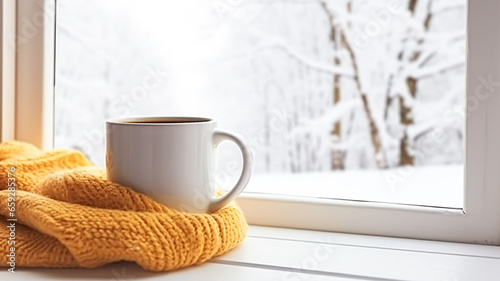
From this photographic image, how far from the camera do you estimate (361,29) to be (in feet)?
2.64

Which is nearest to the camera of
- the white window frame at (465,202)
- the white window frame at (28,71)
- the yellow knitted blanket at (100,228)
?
the yellow knitted blanket at (100,228)

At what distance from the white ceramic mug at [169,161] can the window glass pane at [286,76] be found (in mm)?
214

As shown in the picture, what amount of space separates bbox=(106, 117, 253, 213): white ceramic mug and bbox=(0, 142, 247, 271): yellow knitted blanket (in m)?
0.02

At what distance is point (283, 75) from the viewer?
849 millimetres

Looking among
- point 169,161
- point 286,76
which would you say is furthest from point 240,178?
point 286,76

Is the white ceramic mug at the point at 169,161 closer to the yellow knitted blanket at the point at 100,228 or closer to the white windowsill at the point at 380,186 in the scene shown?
the yellow knitted blanket at the point at 100,228

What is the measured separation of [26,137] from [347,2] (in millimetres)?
556

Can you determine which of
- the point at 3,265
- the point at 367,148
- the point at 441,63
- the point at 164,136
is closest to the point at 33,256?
the point at 3,265

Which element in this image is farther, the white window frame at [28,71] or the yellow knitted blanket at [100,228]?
the white window frame at [28,71]

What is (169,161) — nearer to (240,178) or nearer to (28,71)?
(240,178)

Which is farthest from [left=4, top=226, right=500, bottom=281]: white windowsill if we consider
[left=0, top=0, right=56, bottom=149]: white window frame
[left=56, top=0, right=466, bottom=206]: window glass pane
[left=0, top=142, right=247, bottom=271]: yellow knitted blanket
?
[left=0, top=0, right=56, bottom=149]: white window frame

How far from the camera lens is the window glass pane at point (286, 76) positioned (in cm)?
79

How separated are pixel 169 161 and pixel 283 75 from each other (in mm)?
290

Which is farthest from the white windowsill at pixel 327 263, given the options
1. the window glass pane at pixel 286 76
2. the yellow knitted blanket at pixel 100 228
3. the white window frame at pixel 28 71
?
the white window frame at pixel 28 71
